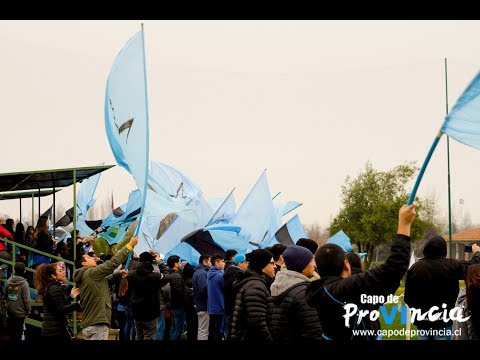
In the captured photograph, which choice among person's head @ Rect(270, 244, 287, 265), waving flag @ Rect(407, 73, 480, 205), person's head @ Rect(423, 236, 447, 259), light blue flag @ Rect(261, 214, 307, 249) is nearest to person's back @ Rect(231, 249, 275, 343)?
person's head @ Rect(423, 236, 447, 259)

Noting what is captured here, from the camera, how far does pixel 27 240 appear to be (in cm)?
1521

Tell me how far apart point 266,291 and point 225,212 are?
54.5ft

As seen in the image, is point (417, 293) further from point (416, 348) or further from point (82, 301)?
point (82, 301)

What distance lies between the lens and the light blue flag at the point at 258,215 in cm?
2261

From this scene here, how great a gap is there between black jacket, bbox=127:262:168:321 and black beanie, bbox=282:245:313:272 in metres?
5.26

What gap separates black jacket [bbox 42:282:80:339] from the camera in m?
9.27

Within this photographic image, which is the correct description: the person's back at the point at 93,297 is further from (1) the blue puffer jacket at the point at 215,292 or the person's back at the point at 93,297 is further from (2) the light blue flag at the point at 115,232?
(2) the light blue flag at the point at 115,232

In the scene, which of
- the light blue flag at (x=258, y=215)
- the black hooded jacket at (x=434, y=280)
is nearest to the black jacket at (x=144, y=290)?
the black hooded jacket at (x=434, y=280)

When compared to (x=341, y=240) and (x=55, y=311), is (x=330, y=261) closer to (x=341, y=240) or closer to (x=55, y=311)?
(x=55, y=311)

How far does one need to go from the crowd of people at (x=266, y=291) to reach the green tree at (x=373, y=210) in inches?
1015

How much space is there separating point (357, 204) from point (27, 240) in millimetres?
34345

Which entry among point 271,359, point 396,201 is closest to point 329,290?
point 271,359

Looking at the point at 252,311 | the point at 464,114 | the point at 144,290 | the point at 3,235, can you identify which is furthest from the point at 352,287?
the point at 3,235

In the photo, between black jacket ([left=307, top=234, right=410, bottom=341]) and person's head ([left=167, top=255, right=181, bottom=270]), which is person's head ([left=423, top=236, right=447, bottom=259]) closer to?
black jacket ([left=307, top=234, right=410, bottom=341])
